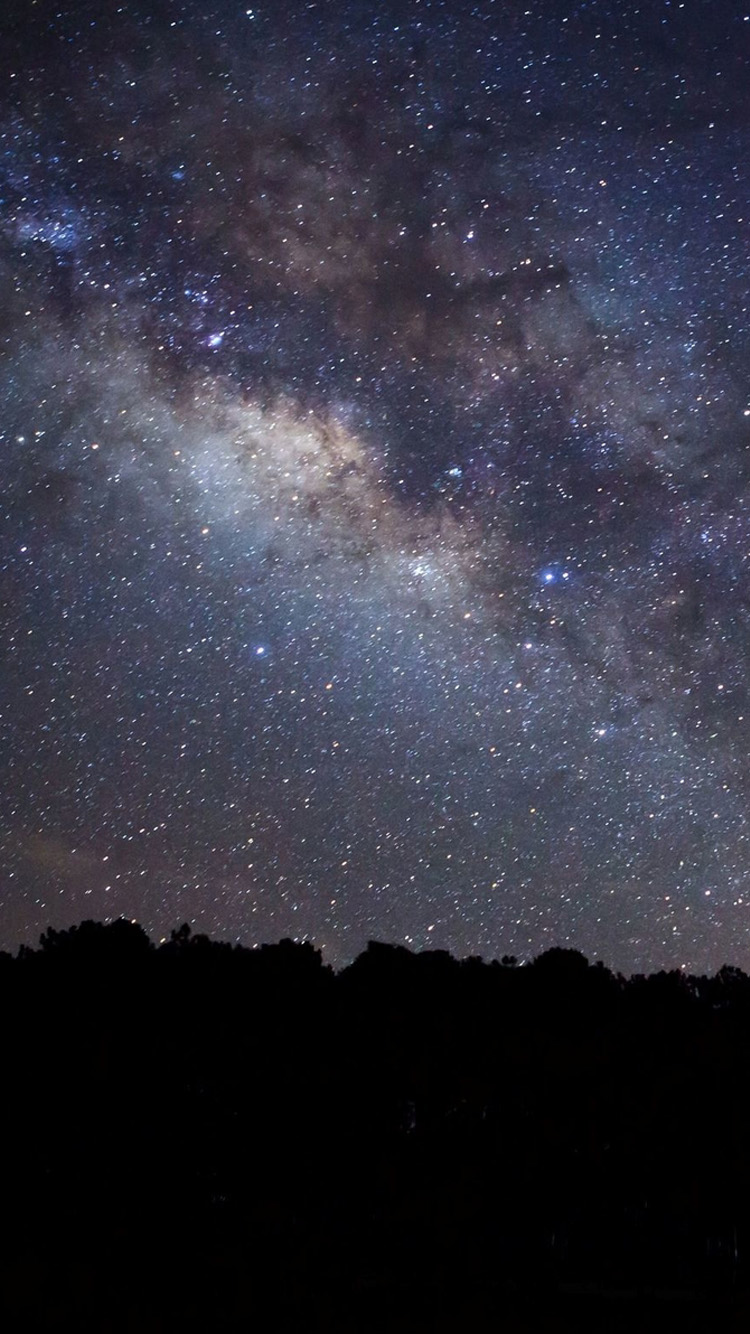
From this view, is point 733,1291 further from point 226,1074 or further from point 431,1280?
point 226,1074

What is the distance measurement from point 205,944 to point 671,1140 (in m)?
11.8

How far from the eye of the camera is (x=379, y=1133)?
26.0 meters

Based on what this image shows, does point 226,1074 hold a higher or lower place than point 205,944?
lower

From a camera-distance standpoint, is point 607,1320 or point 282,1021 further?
point 282,1021

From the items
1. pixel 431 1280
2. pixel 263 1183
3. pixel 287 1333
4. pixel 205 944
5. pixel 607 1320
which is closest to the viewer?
pixel 287 1333

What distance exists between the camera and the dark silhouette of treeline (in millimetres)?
22266

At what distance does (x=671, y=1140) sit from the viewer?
2542 centimetres

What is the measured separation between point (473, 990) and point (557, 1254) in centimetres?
630

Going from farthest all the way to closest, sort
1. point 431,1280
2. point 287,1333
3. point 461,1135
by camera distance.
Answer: point 461,1135 → point 431,1280 → point 287,1333

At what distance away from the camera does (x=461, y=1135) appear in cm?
2650

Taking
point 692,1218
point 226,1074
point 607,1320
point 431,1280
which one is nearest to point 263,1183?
point 226,1074

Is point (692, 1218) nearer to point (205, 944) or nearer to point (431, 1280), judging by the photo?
point (431, 1280)

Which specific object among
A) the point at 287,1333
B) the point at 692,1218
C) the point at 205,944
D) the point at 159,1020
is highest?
the point at 205,944

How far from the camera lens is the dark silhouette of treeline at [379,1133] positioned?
22.3 metres
